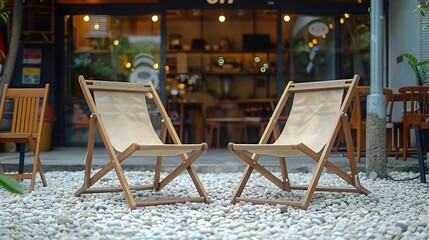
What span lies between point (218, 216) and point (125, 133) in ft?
3.54

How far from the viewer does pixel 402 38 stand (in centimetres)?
793

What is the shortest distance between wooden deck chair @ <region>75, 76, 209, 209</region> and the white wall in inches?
160

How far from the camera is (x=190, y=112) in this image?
10148 millimetres

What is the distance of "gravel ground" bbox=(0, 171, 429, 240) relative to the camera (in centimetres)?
326

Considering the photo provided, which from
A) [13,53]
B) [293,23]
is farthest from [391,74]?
[13,53]

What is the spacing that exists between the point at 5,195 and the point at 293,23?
5229mm

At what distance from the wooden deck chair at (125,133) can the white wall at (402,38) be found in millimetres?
4069

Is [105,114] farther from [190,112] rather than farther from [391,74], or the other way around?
Answer: [190,112]

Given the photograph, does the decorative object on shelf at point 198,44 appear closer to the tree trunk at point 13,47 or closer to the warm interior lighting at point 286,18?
the warm interior lighting at point 286,18

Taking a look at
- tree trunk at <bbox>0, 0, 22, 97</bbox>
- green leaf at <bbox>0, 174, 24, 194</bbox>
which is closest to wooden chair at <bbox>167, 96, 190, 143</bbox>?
tree trunk at <bbox>0, 0, 22, 97</bbox>

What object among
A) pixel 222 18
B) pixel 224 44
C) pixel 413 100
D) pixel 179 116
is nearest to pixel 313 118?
pixel 413 100

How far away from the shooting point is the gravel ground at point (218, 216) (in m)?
3.26

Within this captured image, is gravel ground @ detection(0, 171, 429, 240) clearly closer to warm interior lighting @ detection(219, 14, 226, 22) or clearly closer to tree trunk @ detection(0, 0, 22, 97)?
tree trunk @ detection(0, 0, 22, 97)

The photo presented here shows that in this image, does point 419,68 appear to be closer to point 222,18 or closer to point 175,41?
point 222,18
